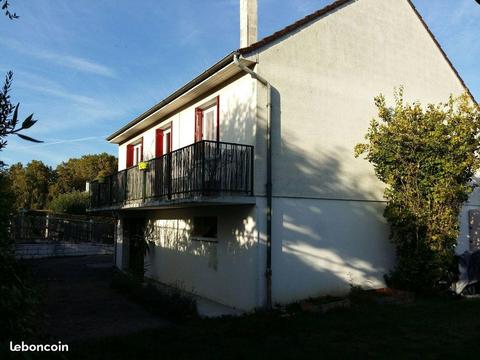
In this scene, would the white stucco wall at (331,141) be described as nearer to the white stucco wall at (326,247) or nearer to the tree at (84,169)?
the white stucco wall at (326,247)

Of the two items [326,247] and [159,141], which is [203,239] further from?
[159,141]

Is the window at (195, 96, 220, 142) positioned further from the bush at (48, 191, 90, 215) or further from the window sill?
the bush at (48, 191, 90, 215)

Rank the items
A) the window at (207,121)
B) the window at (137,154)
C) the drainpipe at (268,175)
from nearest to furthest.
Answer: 1. the drainpipe at (268,175)
2. the window at (207,121)
3. the window at (137,154)

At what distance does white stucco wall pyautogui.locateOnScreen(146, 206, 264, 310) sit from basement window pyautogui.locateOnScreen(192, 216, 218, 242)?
0.53 ft

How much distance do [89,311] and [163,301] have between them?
173 centimetres

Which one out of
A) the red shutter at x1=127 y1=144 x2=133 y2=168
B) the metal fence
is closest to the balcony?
the red shutter at x1=127 y1=144 x2=133 y2=168

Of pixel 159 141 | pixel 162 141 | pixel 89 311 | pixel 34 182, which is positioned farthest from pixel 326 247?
pixel 34 182

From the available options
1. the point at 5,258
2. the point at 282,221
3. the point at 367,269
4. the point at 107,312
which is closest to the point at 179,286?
the point at 107,312

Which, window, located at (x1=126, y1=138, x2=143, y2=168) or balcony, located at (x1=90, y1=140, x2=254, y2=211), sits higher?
window, located at (x1=126, y1=138, x2=143, y2=168)

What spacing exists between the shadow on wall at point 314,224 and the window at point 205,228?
0.90ft

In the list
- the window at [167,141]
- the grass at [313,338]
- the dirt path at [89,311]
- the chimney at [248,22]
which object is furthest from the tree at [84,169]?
the grass at [313,338]

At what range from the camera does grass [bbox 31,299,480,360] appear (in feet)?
20.7

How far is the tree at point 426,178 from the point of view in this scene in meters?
10.4

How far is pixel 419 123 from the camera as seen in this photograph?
1066cm
